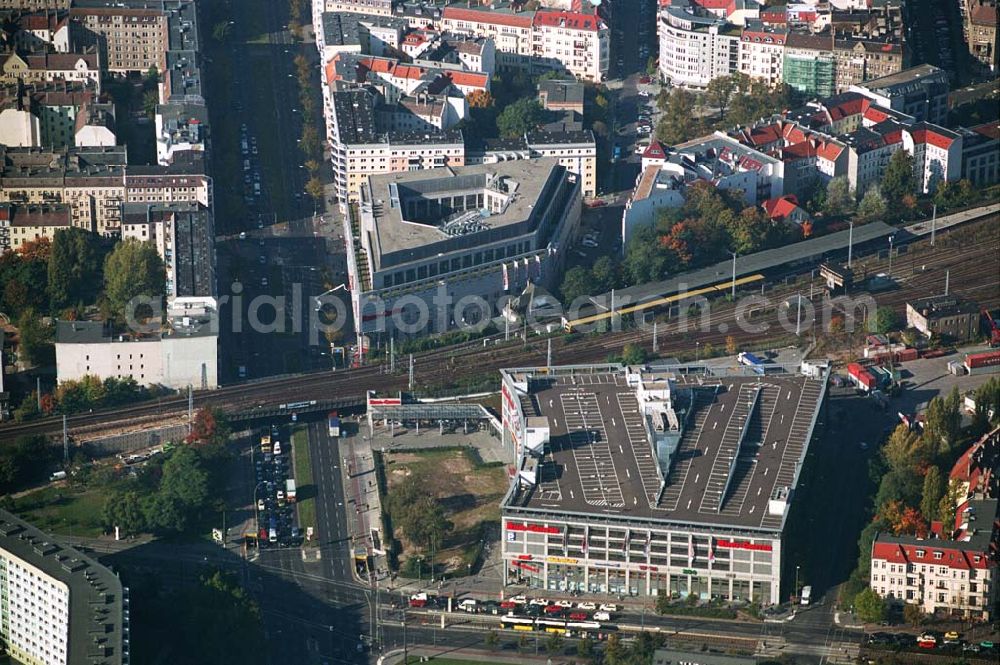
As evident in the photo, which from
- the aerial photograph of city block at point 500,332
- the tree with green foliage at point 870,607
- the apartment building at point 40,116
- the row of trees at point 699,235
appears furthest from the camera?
the apartment building at point 40,116

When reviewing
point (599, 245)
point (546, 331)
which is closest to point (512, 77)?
point (599, 245)

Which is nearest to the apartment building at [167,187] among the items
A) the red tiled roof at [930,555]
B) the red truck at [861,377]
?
the red truck at [861,377]

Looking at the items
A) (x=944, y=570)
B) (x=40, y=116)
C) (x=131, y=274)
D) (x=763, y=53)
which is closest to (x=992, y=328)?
(x=944, y=570)

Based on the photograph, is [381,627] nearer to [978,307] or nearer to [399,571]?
[399,571]

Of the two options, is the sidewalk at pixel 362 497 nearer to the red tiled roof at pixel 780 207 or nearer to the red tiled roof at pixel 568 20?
the red tiled roof at pixel 780 207

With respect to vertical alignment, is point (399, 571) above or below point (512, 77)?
below

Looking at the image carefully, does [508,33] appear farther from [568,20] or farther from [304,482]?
[304,482]

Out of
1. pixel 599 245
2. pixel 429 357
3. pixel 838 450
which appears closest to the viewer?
pixel 838 450
